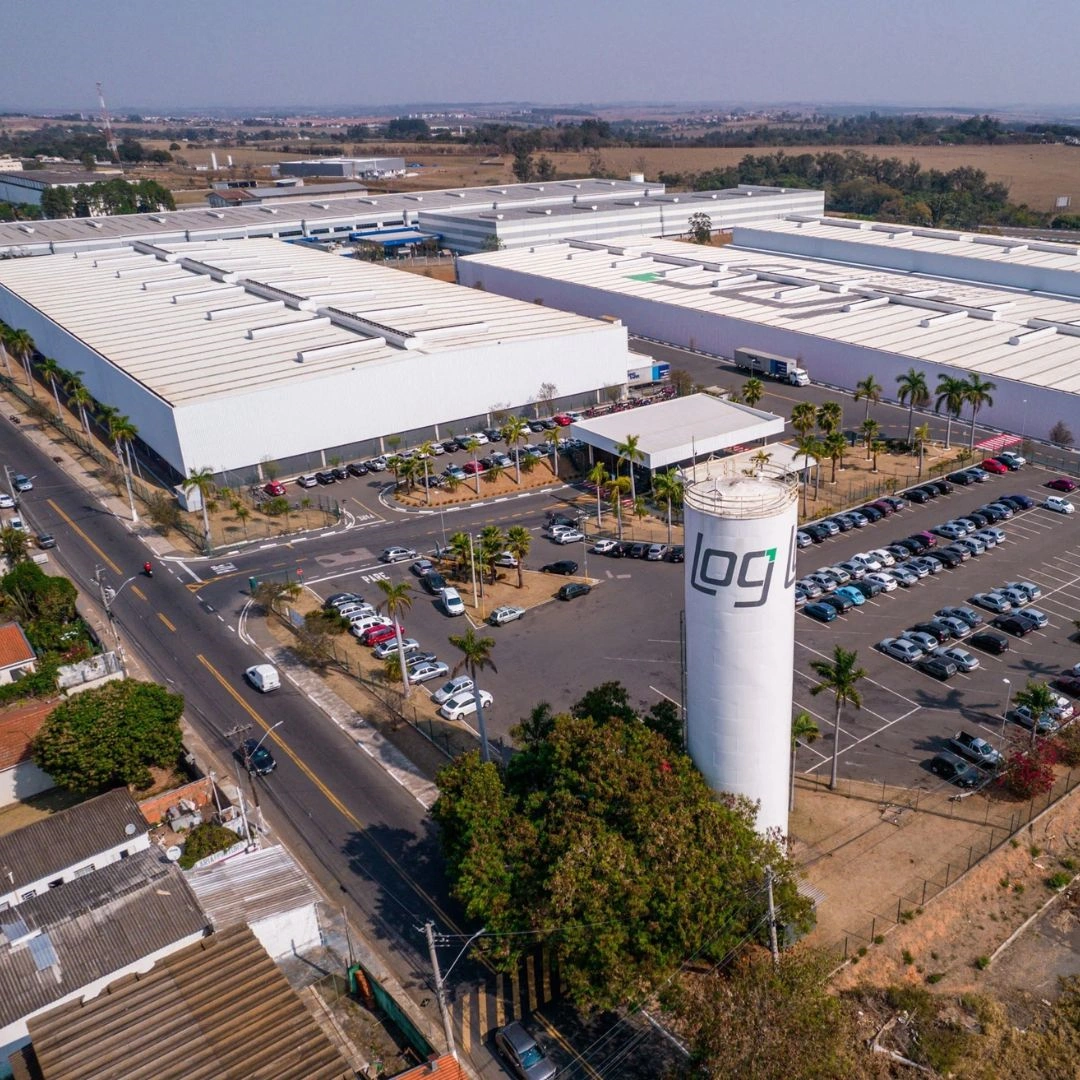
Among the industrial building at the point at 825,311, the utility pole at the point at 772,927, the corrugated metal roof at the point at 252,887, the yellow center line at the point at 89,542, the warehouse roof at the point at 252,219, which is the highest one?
the warehouse roof at the point at 252,219

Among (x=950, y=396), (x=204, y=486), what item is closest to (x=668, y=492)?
(x=950, y=396)

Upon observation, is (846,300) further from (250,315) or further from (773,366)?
(250,315)

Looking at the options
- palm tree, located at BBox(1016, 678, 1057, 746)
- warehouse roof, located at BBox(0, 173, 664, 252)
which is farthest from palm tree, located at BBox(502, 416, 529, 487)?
warehouse roof, located at BBox(0, 173, 664, 252)

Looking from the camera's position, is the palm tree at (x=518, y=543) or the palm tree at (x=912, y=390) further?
the palm tree at (x=912, y=390)

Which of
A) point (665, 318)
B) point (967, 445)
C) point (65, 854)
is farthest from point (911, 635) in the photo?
point (665, 318)

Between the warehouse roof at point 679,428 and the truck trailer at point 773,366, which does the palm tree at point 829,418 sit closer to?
the warehouse roof at point 679,428

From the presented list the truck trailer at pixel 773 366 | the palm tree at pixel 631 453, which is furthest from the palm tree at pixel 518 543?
the truck trailer at pixel 773 366

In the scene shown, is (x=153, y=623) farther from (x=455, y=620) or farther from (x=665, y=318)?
(x=665, y=318)
